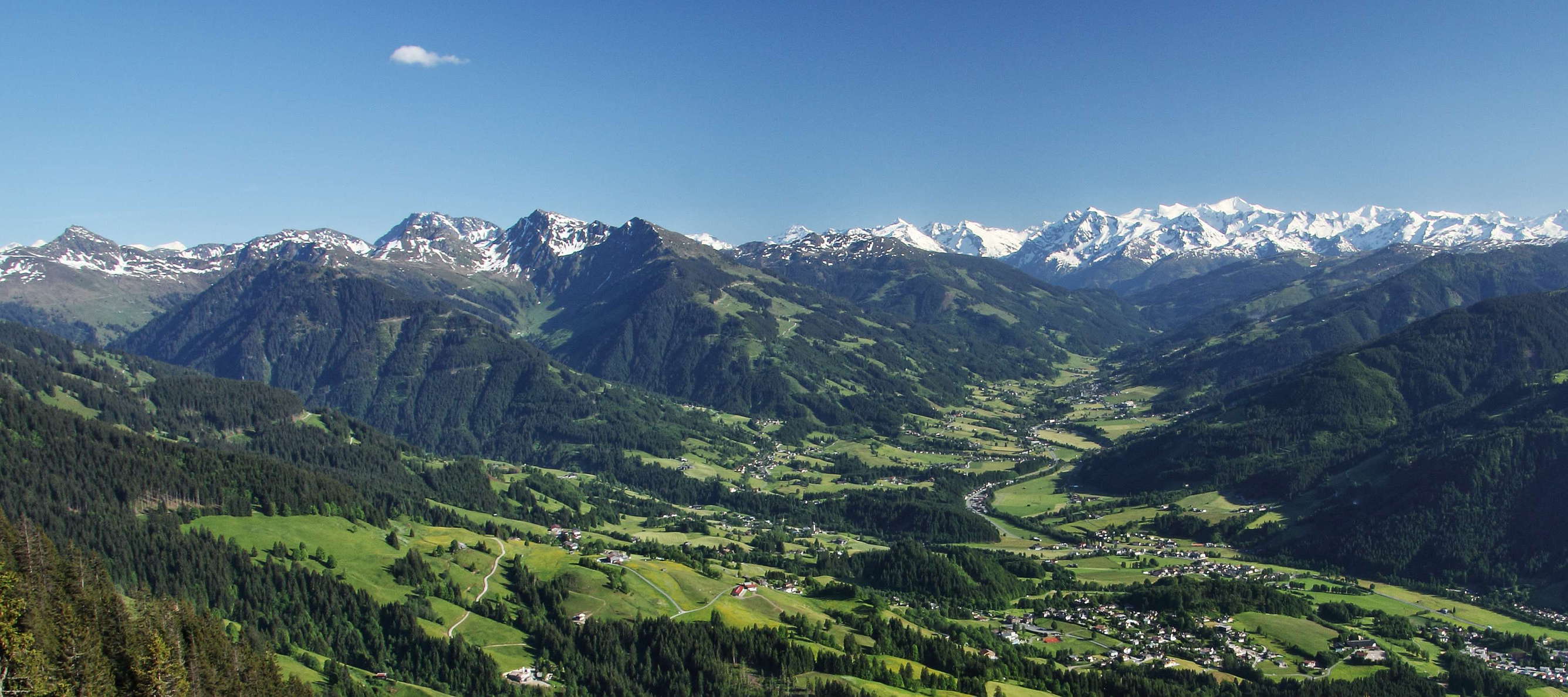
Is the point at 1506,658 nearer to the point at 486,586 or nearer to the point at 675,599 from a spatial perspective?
the point at 675,599

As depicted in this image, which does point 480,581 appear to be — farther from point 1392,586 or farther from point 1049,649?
point 1392,586

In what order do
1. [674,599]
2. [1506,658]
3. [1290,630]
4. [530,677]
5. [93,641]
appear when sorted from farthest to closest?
[1290,630], [674,599], [1506,658], [530,677], [93,641]

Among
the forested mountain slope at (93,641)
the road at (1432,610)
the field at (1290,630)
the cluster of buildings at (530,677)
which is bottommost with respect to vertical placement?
the cluster of buildings at (530,677)

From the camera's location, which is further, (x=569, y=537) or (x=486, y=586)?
(x=569, y=537)

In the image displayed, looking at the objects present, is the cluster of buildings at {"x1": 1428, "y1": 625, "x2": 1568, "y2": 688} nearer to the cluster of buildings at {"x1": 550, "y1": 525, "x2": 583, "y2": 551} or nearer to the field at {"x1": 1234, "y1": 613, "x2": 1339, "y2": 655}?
the field at {"x1": 1234, "y1": 613, "x2": 1339, "y2": 655}

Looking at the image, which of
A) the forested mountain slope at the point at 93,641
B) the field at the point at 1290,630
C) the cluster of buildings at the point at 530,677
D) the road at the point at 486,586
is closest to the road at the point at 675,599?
the road at the point at 486,586

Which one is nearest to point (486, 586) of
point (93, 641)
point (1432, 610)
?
point (93, 641)

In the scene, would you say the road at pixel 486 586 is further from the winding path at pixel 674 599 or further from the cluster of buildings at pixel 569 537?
the winding path at pixel 674 599

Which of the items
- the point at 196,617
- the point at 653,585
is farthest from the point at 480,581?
the point at 196,617
